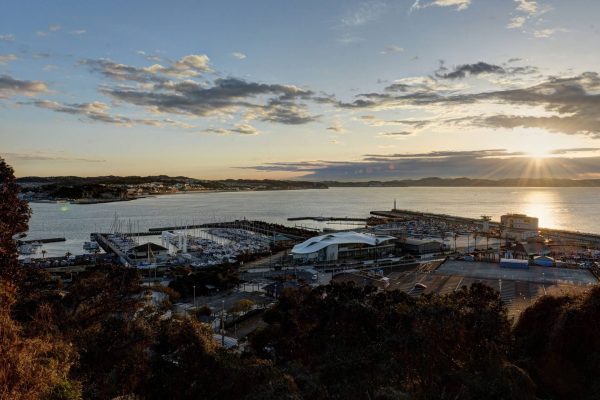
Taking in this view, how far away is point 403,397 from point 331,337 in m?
2.87

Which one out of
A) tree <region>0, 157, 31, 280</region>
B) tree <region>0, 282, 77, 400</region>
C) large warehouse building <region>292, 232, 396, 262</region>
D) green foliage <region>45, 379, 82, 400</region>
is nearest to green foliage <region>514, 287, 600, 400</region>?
green foliage <region>45, 379, 82, 400</region>

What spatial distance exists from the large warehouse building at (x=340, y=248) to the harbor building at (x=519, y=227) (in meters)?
15.8

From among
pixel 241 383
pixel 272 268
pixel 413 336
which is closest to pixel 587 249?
pixel 272 268

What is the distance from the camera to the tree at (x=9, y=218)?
5.97 meters

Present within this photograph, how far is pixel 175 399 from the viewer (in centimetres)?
612

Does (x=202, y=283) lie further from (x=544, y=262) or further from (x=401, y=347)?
(x=544, y=262)

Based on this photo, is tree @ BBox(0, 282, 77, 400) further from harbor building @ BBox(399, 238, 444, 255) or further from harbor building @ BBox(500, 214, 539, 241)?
harbor building @ BBox(500, 214, 539, 241)

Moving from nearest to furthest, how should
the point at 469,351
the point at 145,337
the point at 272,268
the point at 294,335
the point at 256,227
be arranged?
the point at 469,351, the point at 145,337, the point at 294,335, the point at 272,268, the point at 256,227

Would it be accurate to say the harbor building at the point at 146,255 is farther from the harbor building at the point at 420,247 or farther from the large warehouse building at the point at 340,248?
the harbor building at the point at 420,247

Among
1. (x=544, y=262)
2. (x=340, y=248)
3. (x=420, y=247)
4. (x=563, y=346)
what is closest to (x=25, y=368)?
(x=563, y=346)

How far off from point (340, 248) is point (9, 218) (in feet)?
79.8

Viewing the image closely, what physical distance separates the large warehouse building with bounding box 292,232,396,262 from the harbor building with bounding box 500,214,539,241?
51.8 feet

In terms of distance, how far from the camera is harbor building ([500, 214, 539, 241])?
131ft

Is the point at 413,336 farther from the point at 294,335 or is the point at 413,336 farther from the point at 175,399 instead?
the point at 175,399
